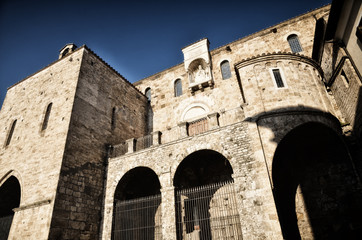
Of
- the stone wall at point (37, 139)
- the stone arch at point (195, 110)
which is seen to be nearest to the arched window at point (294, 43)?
the stone arch at point (195, 110)

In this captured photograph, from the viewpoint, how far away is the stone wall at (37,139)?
977 cm

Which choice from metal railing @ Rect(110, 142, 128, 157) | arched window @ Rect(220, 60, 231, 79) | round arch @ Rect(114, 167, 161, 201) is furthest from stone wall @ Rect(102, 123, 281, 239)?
arched window @ Rect(220, 60, 231, 79)

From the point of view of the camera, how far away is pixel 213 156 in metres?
12.2

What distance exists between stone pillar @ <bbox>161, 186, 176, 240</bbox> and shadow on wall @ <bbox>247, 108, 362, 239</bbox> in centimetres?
423

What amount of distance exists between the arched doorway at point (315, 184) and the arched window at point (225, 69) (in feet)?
22.2

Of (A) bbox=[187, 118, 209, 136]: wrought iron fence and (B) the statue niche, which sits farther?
(B) the statue niche

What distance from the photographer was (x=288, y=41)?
14.9 meters

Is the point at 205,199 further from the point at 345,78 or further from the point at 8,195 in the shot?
the point at 8,195

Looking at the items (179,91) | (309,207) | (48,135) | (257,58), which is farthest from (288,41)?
(48,135)

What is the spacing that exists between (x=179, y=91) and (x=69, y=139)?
8.72 metres

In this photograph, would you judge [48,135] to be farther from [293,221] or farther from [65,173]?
[293,221]

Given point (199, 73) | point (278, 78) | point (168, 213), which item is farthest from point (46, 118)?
point (278, 78)

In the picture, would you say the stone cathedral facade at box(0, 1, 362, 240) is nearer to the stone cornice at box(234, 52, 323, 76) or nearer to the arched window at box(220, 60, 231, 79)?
the stone cornice at box(234, 52, 323, 76)

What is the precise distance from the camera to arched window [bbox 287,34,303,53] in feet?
47.0
